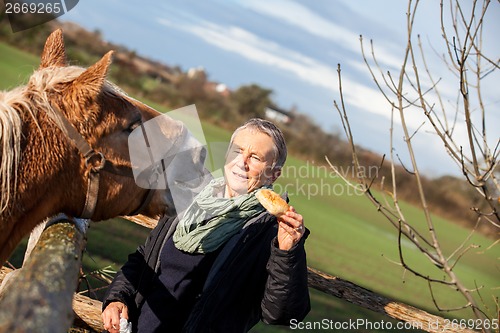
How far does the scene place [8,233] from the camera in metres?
2.21

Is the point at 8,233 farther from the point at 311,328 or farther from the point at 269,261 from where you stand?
the point at 311,328

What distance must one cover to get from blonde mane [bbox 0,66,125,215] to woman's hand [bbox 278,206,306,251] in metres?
0.85

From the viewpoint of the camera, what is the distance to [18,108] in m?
2.16

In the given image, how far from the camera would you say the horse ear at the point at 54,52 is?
2.49 m

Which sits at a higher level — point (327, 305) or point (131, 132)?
point (131, 132)

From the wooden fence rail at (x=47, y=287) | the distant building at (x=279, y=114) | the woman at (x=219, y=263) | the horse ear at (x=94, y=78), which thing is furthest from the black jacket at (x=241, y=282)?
the distant building at (x=279, y=114)

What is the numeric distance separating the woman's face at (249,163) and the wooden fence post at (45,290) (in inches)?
31.2

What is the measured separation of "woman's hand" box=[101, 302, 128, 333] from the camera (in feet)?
8.76

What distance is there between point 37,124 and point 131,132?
1.26 ft

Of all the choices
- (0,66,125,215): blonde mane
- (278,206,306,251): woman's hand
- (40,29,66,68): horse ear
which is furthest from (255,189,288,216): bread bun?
(40,29,66,68): horse ear

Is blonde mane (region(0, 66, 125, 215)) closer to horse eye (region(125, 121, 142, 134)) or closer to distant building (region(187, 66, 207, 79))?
horse eye (region(125, 121, 142, 134))

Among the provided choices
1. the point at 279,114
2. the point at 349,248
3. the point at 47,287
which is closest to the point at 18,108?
the point at 47,287

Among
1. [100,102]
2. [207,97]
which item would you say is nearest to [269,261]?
[100,102]

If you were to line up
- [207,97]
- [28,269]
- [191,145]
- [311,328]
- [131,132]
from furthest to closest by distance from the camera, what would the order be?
[207,97] < [311,328] < [191,145] < [131,132] < [28,269]
